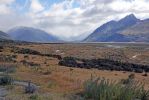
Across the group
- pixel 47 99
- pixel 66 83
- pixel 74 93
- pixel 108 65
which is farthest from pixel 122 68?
pixel 47 99

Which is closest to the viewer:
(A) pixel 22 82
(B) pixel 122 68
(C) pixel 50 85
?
(C) pixel 50 85

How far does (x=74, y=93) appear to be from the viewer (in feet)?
86.8

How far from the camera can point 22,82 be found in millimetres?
32156

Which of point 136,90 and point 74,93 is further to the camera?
point 74,93

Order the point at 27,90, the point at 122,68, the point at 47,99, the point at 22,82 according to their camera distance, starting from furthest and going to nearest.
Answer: the point at 122,68
the point at 22,82
the point at 27,90
the point at 47,99

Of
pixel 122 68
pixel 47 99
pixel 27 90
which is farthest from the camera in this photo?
pixel 122 68

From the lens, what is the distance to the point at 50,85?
29.8m

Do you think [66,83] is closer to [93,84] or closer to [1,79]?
[1,79]

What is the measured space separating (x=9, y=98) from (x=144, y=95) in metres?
7.92

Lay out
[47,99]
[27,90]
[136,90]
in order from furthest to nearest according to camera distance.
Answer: [27,90] < [136,90] < [47,99]

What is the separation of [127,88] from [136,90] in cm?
165

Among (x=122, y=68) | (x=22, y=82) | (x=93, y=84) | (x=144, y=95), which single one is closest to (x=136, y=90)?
(x=144, y=95)

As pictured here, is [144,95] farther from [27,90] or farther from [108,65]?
[108,65]

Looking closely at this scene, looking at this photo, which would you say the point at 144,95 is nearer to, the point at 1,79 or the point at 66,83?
the point at 66,83
